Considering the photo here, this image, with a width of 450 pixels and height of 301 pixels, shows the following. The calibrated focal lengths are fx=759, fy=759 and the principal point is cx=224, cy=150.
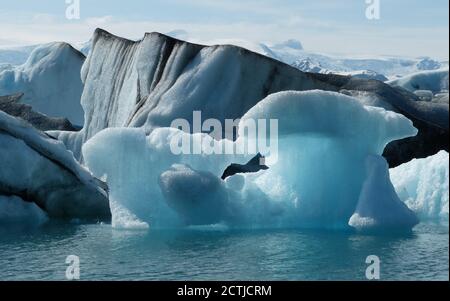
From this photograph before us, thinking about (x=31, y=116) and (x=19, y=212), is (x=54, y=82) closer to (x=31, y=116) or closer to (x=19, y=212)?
(x=31, y=116)

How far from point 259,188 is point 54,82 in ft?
54.2

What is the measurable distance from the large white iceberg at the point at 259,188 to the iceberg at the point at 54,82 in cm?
1540

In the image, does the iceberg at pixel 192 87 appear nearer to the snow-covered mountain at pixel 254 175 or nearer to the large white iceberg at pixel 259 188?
the snow-covered mountain at pixel 254 175

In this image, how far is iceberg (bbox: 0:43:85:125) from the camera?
27.6m

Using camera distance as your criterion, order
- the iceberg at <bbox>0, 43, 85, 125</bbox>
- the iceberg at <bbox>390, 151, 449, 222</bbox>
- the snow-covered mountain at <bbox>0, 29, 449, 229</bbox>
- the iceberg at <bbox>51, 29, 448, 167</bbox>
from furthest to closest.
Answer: the iceberg at <bbox>0, 43, 85, 125</bbox> < the iceberg at <bbox>51, 29, 448, 167</bbox> < the iceberg at <bbox>390, 151, 449, 222</bbox> < the snow-covered mountain at <bbox>0, 29, 449, 229</bbox>

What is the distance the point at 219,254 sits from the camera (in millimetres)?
10156

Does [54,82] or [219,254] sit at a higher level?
[54,82]

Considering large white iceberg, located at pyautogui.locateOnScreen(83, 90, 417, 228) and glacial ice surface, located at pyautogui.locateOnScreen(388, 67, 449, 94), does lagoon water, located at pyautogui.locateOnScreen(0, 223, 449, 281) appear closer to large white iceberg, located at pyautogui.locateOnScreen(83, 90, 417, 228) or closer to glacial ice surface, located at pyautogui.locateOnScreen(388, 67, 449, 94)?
large white iceberg, located at pyautogui.locateOnScreen(83, 90, 417, 228)

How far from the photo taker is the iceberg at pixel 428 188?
47.4 ft

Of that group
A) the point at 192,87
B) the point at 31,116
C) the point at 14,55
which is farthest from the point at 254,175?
the point at 14,55

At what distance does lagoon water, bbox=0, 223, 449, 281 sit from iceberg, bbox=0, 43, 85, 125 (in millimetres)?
15418

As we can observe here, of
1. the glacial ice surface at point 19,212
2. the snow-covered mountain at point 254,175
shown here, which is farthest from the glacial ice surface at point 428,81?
the glacial ice surface at point 19,212

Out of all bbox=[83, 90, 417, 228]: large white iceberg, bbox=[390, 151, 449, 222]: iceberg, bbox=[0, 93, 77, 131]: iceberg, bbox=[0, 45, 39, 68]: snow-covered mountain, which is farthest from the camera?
bbox=[0, 45, 39, 68]: snow-covered mountain

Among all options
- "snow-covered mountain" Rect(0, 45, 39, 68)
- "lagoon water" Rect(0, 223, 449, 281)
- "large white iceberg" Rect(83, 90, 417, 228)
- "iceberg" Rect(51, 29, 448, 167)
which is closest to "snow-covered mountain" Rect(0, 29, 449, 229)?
"large white iceberg" Rect(83, 90, 417, 228)
